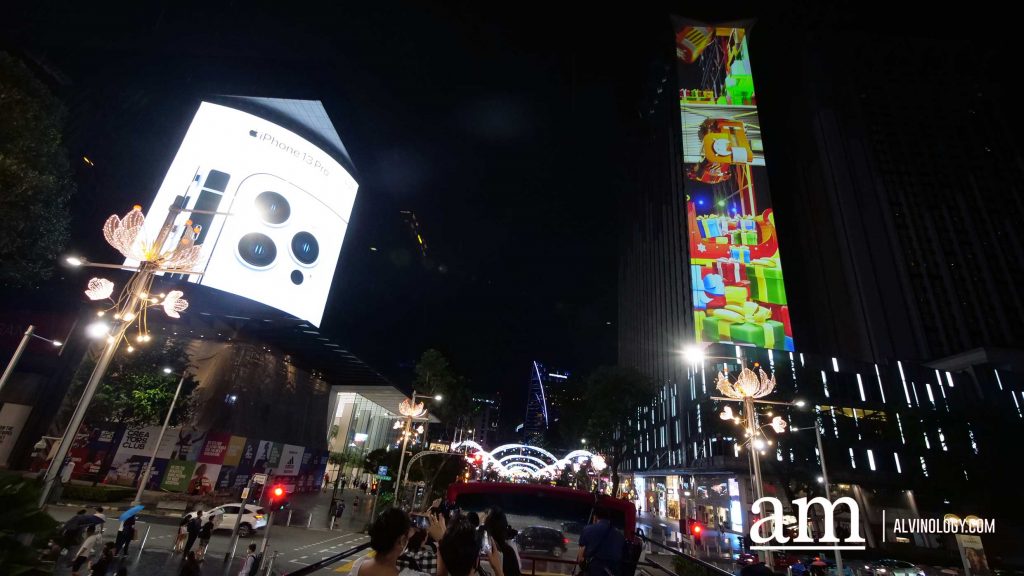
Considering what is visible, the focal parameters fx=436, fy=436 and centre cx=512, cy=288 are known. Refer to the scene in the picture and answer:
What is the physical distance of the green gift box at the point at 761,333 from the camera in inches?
1975

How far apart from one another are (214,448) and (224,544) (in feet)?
43.8

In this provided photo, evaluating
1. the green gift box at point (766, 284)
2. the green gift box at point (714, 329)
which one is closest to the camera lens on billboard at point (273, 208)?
the green gift box at point (714, 329)

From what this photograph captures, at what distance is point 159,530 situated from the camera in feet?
60.6

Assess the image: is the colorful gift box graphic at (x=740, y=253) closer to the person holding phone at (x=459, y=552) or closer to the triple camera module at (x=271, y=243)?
the triple camera module at (x=271, y=243)

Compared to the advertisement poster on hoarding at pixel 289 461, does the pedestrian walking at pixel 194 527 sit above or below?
below

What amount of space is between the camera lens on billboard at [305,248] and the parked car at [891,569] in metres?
31.6

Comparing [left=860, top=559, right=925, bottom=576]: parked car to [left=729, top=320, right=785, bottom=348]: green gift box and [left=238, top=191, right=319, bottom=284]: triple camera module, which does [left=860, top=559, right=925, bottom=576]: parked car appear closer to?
[left=238, top=191, right=319, bottom=284]: triple camera module

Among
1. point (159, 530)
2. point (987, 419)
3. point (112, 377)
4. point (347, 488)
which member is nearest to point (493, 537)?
point (159, 530)

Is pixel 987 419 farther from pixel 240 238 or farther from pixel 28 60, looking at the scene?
pixel 28 60

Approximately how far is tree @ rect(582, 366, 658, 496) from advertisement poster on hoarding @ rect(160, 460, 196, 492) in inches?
1321

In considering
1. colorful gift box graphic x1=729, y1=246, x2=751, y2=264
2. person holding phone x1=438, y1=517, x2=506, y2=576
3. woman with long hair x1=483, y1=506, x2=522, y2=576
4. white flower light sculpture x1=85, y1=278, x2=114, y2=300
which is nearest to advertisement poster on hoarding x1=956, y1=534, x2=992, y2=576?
woman with long hair x1=483, y1=506, x2=522, y2=576

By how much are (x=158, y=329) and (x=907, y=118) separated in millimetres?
97949

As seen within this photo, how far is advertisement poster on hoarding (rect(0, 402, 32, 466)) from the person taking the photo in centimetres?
2089

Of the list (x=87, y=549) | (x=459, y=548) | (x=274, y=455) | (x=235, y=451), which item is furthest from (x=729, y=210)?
(x=87, y=549)
